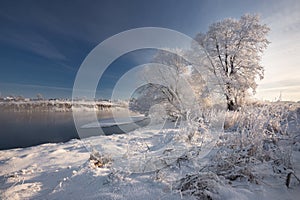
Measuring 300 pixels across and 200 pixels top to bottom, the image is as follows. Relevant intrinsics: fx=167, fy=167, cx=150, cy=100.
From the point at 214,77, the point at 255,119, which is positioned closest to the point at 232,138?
the point at 255,119

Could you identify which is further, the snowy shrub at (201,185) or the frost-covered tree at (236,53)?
the frost-covered tree at (236,53)

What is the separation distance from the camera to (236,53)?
45.0 feet

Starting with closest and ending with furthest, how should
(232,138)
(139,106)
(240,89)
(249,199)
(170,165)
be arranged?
(249,199), (170,165), (232,138), (240,89), (139,106)

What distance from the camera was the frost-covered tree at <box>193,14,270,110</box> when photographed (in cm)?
1317

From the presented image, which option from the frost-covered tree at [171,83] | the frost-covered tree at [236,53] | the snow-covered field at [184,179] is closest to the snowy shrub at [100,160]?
the snow-covered field at [184,179]

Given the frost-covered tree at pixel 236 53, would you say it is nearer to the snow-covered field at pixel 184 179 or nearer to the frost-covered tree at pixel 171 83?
the frost-covered tree at pixel 171 83

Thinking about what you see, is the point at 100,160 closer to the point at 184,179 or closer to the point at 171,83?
the point at 184,179

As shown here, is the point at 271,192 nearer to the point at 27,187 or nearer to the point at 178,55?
the point at 27,187

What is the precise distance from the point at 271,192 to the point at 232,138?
1268mm

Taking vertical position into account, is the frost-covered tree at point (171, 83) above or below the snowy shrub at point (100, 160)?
above

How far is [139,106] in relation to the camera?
51.1ft

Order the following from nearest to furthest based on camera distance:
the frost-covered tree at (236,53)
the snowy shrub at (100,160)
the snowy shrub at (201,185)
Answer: the snowy shrub at (201,185) → the snowy shrub at (100,160) → the frost-covered tree at (236,53)

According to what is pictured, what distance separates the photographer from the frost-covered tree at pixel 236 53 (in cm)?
1317

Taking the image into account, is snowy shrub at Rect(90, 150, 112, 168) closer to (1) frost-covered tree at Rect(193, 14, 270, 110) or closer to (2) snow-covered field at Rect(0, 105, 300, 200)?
(2) snow-covered field at Rect(0, 105, 300, 200)
